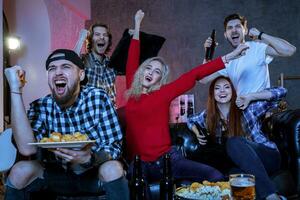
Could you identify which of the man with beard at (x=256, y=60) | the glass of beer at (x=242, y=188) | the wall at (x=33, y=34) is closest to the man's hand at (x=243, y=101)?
the man with beard at (x=256, y=60)

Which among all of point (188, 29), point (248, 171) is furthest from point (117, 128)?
point (188, 29)

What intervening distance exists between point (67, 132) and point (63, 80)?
0.27 meters

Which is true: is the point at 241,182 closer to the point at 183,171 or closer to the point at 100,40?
the point at 183,171

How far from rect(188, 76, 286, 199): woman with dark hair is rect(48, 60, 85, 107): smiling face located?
99 cm

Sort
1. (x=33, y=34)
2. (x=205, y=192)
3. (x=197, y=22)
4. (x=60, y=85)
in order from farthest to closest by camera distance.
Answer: (x=197, y=22) < (x=33, y=34) < (x=60, y=85) < (x=205, y=192)

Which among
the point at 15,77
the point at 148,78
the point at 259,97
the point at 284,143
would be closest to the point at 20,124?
the point at 15,77

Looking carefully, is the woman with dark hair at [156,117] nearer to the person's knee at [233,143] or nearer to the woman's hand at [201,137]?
the person's knee at [233,143]

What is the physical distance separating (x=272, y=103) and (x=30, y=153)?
5.31 ft

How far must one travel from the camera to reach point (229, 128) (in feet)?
7.88

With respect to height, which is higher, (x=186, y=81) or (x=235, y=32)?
(x=235, y=32)

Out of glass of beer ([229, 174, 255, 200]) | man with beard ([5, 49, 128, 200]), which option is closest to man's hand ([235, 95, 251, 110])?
man with beard ([5, 49, 128, 200])

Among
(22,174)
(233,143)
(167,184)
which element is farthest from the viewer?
(233,143)

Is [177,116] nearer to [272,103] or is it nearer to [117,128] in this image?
[272,103]

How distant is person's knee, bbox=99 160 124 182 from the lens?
5.30 ft
